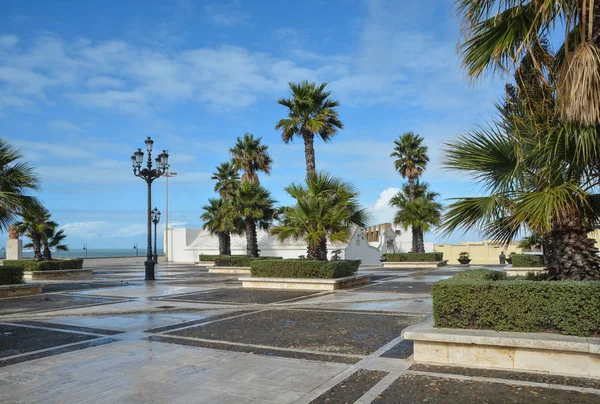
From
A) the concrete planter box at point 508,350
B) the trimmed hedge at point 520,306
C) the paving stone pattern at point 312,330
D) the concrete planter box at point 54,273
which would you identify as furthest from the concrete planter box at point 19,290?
the trimmed hedge at point 520,306

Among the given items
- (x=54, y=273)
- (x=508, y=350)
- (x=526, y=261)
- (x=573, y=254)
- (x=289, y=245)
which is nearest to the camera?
(x=508, y=350)

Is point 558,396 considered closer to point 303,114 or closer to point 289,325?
point 289,325

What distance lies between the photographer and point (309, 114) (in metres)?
23.6

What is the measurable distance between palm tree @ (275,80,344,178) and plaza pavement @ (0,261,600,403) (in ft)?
40.2

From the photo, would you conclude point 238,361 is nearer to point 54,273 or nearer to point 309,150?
point 309,150

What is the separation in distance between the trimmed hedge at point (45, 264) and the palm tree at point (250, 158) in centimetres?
1185

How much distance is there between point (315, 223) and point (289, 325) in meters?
8.93

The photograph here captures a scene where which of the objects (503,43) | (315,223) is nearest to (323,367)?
(503,43)

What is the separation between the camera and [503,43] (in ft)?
23.2

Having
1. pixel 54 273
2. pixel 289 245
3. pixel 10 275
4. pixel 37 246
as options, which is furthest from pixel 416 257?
pixel 10 275

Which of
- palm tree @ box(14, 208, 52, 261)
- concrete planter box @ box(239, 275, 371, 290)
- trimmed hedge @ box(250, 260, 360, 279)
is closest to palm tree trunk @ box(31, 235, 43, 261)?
palm tree @ box(14, 208, 52, 261)

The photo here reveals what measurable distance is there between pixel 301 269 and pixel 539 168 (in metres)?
12.0

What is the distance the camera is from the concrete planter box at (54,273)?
26.7 metres

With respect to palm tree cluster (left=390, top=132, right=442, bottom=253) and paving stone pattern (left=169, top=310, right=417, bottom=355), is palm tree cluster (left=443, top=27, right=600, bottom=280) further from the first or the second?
palm tree cluster (left=390, top=132, right=442, bottom=253)
